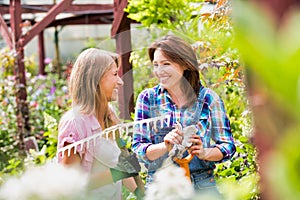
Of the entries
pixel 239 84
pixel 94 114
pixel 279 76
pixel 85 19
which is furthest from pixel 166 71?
pixel 85 19

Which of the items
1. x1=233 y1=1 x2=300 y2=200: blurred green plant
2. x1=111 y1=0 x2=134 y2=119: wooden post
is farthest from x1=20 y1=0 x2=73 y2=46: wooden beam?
x1=233 y1=1 x2=300 y2=200: blurred green plant

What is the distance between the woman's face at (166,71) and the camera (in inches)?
93.4

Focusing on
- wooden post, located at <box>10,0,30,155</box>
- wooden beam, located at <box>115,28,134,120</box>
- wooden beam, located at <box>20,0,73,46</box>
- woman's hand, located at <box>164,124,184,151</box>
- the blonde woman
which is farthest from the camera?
wooden post, located at <box>10,0,30,155</box>

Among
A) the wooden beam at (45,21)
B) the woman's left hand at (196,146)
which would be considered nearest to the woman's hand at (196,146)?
the woman's left hand at (196,146)

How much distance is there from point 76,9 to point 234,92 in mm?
4267

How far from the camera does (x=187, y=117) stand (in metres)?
2.42

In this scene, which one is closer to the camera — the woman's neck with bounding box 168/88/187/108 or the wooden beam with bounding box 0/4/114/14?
the woman's neck with bounding box 168/88/187/108

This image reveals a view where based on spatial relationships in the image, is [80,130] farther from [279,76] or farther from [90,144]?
[279,76]

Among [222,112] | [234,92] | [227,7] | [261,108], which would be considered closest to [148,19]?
[234,92]

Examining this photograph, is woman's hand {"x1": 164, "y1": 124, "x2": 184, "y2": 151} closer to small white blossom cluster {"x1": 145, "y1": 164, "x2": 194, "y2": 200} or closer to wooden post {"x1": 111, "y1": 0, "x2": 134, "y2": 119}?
wooden post {"x1": 111, "y1": 0, "x2": 134, "y2": 119}

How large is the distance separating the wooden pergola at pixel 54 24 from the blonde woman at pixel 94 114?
0.11 metres

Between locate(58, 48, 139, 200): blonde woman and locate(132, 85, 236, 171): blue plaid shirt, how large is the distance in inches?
4.1

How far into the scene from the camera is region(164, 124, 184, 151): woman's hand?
2.29 m

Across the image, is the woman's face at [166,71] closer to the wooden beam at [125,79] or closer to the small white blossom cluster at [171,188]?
the wooden beam at [125,79]
